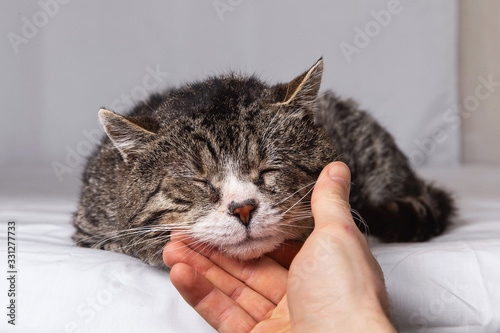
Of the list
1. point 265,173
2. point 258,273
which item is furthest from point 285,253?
point 265,173

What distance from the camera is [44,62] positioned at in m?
2.82

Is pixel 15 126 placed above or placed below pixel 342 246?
above

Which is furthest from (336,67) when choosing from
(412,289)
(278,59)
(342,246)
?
(342,246)

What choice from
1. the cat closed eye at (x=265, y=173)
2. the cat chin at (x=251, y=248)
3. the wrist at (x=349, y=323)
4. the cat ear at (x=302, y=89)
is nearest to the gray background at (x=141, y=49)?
the cat ear at (x=302, y=89)

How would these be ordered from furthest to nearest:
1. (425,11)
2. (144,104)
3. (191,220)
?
1. (425,11)
2. (144,104)
3. (191,220)

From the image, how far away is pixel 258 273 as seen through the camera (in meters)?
1.26

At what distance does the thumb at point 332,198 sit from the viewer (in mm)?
1058

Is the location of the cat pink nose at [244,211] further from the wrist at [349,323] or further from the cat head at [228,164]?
the wrist at [349,323]

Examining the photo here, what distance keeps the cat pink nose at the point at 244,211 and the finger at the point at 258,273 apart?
0.15 metres

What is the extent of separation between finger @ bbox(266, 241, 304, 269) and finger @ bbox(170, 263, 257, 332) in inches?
7.1

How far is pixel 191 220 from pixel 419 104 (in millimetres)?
2398

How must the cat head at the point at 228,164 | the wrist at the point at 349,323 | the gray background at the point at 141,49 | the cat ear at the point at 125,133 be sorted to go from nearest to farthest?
the wrist at the point at 349,323
the cat head at the point at 228,164
the cat ear at the point at 125,133
the gray background at the point at 141,49

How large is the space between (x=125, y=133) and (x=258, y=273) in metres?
0.49

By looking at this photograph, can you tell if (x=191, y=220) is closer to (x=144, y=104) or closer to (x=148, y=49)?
(x=144, y=104)
